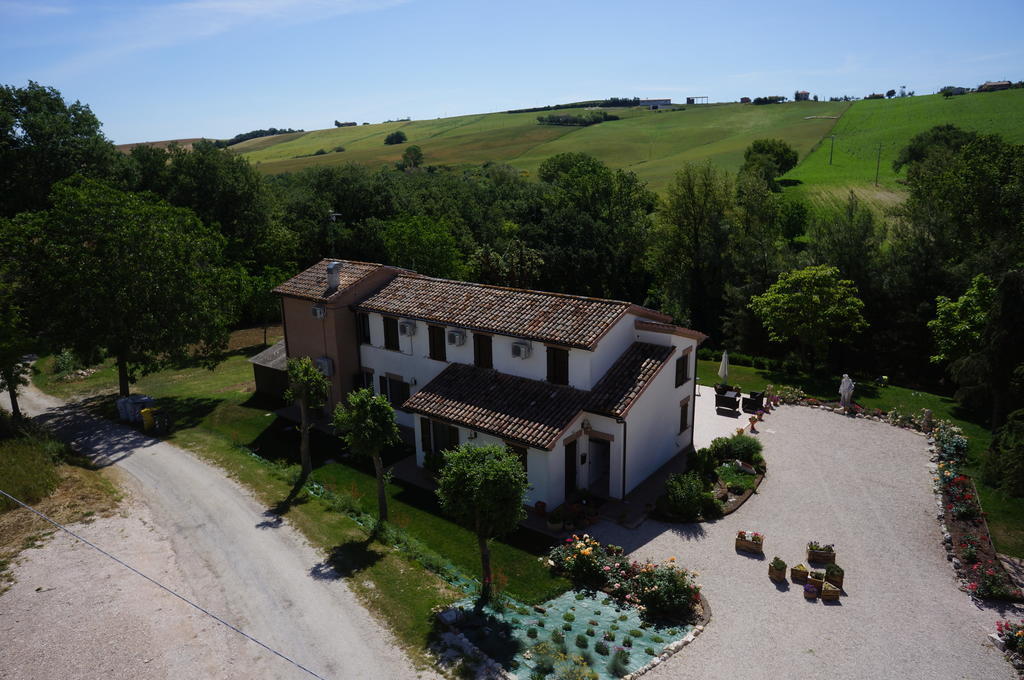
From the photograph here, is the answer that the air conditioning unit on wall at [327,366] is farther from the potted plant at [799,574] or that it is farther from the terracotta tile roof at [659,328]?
the potted plant at [799,574]

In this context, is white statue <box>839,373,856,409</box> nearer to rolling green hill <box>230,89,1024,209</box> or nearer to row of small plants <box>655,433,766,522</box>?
row of small plants <box>655,433,766,522</box>

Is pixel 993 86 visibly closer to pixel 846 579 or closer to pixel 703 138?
pixel 703 138

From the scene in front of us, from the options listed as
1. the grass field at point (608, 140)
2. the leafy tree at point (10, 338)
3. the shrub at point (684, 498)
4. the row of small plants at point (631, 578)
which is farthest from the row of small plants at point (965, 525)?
the grass field at point (608, 140)

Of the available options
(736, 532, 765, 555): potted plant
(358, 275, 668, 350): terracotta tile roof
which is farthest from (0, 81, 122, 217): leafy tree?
(736, 532, 765, 555): potted plant

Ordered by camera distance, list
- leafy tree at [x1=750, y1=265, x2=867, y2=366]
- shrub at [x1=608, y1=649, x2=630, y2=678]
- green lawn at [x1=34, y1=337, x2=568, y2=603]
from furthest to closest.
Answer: leafy tree at [x1=750, y1=265, x2=867, y2=366] < green lawn at [x1=34, y1=337, x2=568, y2=603] < shrub at [x1=608, y1=649, x2=630, y2=678]

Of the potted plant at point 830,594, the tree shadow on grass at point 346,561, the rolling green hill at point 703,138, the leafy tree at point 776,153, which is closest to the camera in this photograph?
the potted plant at point 830,594

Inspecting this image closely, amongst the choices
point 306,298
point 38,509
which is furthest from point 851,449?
point 38,509

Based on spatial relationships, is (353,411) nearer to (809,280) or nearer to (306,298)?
(306,298)
